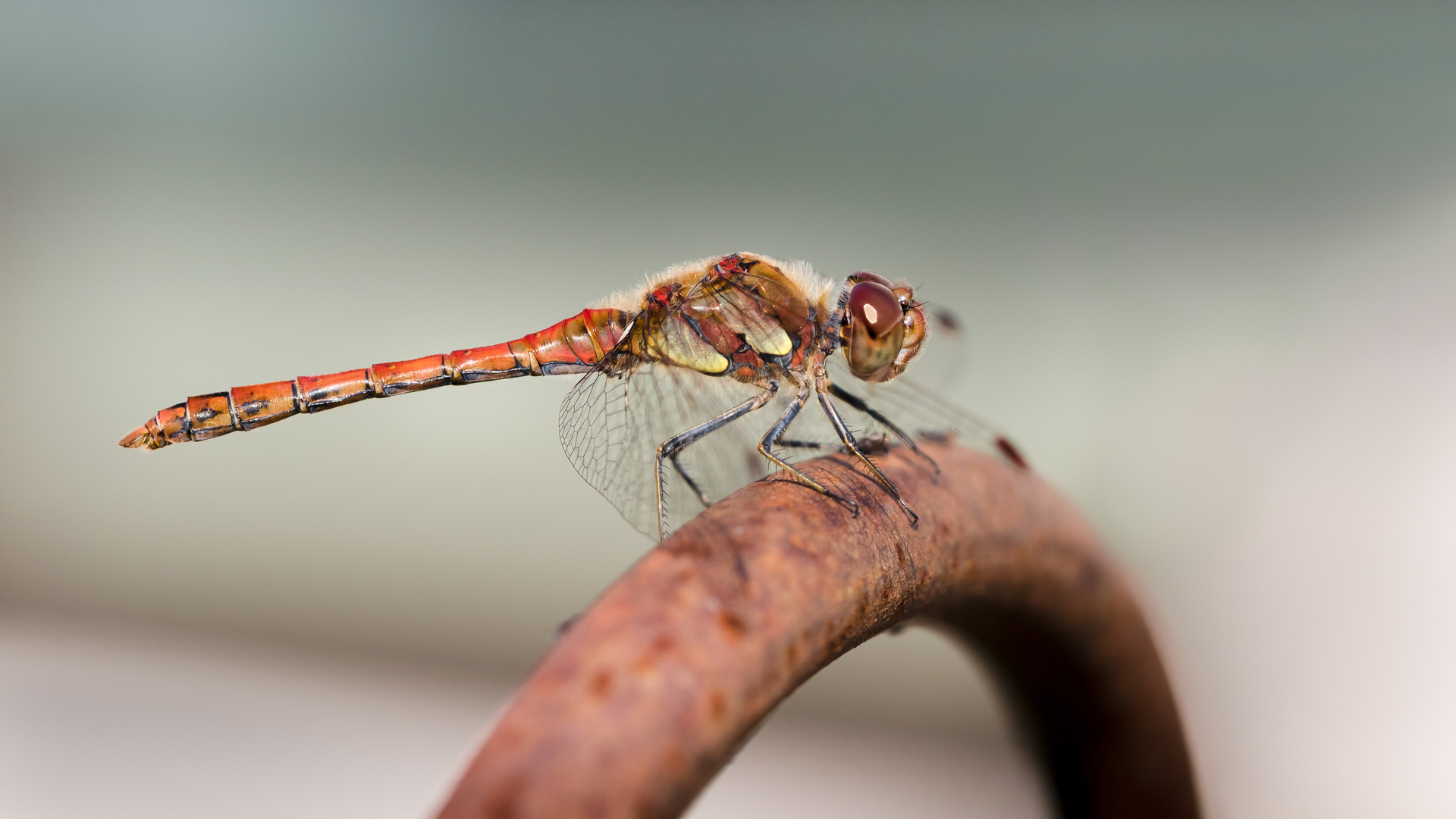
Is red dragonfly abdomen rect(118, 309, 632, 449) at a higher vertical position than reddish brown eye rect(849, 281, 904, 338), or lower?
higher

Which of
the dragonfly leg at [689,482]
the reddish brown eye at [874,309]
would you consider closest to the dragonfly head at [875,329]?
the reddish brown eye at [874,309]

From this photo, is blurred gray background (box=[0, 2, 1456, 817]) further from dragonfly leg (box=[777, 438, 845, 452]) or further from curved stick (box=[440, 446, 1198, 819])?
curved stick (box=[440, 446, 1198, 819])

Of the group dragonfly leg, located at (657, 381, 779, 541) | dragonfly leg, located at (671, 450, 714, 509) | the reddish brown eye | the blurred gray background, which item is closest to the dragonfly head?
the reddish brown eye

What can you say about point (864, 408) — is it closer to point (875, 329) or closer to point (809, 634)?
point (875, 329)

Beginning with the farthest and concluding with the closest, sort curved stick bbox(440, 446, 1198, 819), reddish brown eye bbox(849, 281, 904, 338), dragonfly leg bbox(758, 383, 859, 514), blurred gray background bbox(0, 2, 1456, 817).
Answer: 1. blurred gray background bbox(0, 2, 1456, 817)
2. reddish brown eye bbox(849, 281, 904, 338)
3. dragonfly leg bbox(758, 383, 859, 514)
4. curved stick bbox(440, 446, 1198, 819)

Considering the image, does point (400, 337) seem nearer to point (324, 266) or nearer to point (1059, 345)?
point (324, 266)

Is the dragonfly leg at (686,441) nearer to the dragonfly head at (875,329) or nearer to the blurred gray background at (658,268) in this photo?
the dragonfly head at (875,329)
